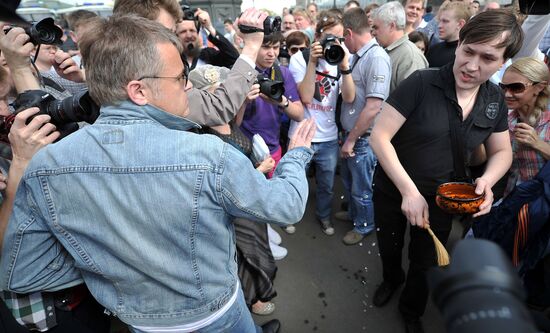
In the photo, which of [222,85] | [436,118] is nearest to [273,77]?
[222,85]

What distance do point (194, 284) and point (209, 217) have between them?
0.97ft

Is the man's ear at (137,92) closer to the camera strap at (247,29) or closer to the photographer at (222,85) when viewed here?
the photographer at (222,85)

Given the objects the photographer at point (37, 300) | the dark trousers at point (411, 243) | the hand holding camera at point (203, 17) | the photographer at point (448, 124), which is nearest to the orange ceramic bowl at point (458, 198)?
the photographer at point (448, 124)

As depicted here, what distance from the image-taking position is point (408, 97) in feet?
5.62

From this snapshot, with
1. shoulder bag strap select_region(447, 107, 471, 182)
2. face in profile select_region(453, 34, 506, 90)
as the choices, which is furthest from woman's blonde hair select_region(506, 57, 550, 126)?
shoulder bag strap select_region(447, 107, 471, 182)

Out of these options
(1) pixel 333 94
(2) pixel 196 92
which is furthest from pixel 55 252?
(1) pixel 333 94

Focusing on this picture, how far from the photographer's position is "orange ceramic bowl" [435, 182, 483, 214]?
59.8 inches

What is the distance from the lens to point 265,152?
176 cm

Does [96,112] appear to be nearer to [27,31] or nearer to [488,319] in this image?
[27,31]

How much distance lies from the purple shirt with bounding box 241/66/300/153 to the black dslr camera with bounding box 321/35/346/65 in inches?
16.8

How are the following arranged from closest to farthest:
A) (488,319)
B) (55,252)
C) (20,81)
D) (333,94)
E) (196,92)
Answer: (488,319) < (55,252) < (196,92) < (20,81) < (333,94)

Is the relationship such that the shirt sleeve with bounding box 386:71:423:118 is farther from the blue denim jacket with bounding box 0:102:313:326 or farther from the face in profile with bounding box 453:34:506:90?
the blue denim jacket with bounding box 0:102:313:326

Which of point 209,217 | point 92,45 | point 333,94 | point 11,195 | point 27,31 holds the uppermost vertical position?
point 92,45

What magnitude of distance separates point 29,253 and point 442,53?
13.7 feet
